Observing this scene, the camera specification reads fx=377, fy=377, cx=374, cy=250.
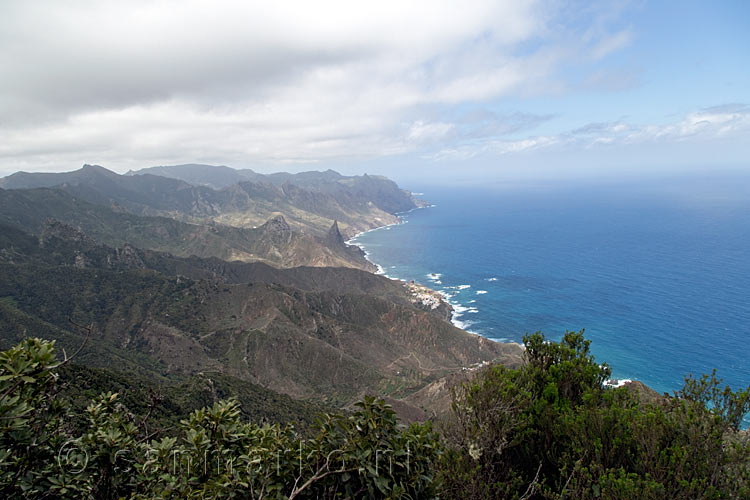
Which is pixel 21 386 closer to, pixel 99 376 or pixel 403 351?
pixel 99 376

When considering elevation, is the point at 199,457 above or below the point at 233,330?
above

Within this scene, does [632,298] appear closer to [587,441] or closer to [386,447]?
[587,441]

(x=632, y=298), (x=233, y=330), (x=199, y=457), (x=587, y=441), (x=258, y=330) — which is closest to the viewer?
(x=199, y=457)

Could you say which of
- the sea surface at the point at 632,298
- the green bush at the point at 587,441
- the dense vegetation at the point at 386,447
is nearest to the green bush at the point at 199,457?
the dense vegetation at the point at 386,447

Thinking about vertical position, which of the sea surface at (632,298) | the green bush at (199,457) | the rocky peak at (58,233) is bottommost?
the sea surface at (632,298)

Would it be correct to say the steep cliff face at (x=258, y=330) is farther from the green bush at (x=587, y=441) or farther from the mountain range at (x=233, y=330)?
the green bush at (x=587, y=441)

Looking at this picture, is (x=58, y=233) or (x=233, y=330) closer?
(x=233, y=330)

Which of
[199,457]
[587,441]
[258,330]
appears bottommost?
[258,330]

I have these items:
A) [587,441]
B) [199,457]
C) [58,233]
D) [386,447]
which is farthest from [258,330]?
[58,233]
